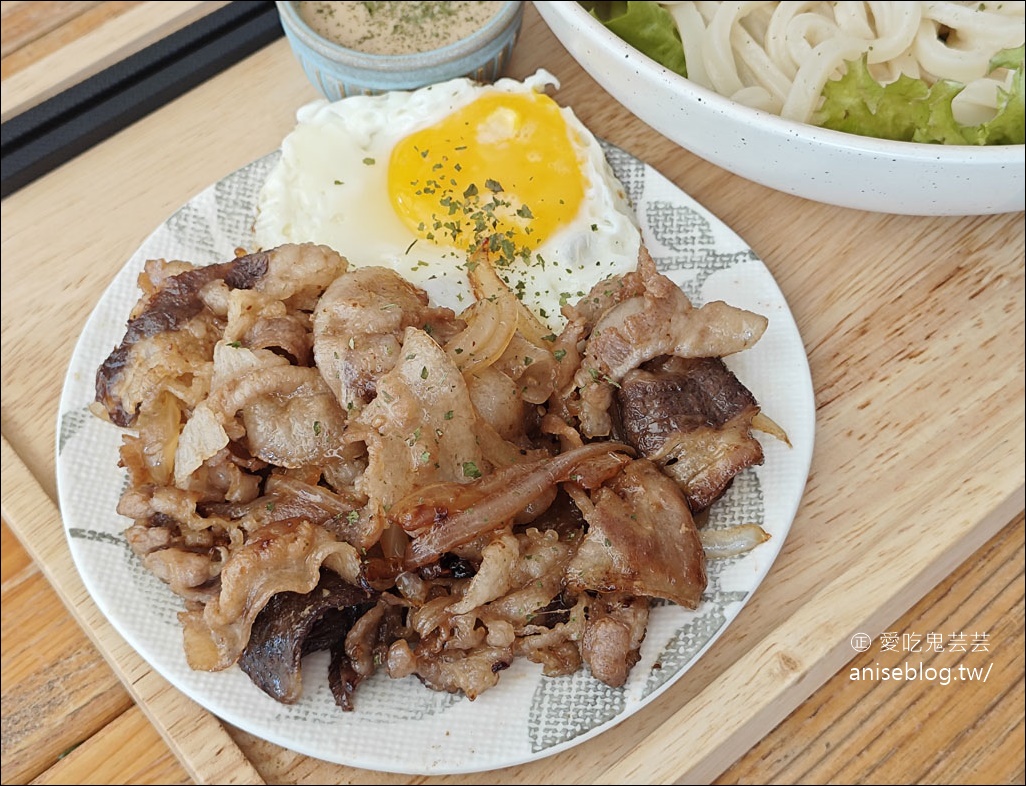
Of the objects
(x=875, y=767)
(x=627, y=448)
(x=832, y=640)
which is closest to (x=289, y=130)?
(x=627, y=448)

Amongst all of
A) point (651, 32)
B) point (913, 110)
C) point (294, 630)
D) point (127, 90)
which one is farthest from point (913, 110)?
point (127, 90)

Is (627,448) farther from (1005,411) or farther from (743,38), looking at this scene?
(743,38)

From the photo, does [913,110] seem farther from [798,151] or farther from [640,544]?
[640,544]

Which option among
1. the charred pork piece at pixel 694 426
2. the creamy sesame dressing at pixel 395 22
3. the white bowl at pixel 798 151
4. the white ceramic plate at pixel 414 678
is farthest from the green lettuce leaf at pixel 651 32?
the charred pork piece at pixel 694 426

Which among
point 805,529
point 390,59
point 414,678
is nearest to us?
point 414,678

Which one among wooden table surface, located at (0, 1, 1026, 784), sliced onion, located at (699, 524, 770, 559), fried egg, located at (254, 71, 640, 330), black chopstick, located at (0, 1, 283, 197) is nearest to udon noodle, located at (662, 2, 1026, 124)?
wooden table surface, located at (0, 1, 1026, 784)

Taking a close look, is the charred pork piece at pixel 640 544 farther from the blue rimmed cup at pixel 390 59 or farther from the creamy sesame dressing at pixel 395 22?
the creamy sesame dressing at pixel 395 22
